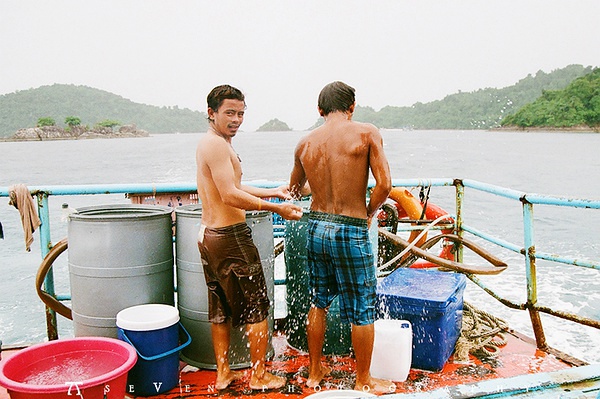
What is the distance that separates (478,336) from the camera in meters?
4.08

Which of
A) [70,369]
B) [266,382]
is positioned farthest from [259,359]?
[70,369]

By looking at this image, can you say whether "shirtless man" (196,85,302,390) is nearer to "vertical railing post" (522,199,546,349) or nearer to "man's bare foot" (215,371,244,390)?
"man's bare foot" (215,371,244,390)

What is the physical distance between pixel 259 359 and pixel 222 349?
0.26m

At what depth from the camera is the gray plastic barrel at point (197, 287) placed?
367 centimetres

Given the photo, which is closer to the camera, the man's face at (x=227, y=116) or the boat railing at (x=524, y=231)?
the man's face at (x=227, y=116)

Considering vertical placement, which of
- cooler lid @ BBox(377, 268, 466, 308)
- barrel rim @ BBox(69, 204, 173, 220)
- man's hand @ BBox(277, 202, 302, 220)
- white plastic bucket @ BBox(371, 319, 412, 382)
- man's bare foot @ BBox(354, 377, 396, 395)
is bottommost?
man's bare foot @ BBox(354, 377, 396, 395)

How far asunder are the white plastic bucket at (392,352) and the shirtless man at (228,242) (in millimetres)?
685

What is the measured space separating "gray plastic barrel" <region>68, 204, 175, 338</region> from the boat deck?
643 mm

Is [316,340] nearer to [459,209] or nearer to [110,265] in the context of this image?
[110,265]

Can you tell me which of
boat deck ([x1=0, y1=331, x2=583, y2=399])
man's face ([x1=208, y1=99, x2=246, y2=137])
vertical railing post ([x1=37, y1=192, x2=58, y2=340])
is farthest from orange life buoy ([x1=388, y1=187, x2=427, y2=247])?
vertical railing post ([x1=37, y1=192, x2=58, y2=340])

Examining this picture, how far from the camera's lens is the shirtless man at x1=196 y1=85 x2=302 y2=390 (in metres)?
3.22

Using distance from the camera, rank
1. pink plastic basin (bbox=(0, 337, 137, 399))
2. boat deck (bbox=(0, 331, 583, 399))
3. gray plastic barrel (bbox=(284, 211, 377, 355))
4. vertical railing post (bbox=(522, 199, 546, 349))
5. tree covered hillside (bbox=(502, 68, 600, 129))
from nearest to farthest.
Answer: pink plastic basin (bbox=(0, 337, 137, 399)) < boat deck (bbox=(0, 331, 583, 399)) < gray plastic barrel (bbox=(284, 211, 377, 355)) < vertical railing post (bbox=(522, 199, 546, 349)) < tree covered hillside (bbox=(502, 68, 600, 129))

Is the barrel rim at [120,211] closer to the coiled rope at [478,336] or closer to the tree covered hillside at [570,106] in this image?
the coiled rope at [478,336]

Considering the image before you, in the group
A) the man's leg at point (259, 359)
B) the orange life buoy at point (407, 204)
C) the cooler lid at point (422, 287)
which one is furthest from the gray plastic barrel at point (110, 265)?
the orange life buoy at point (407, 204)
